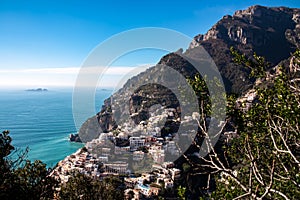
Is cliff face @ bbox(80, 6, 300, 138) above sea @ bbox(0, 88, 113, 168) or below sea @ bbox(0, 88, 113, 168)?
above

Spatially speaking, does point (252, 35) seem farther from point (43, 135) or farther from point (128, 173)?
point (128, 173)

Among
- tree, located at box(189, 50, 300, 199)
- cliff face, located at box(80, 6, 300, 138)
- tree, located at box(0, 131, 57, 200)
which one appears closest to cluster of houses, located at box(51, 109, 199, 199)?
cliff face, located at box(80, 6, 300, 138)

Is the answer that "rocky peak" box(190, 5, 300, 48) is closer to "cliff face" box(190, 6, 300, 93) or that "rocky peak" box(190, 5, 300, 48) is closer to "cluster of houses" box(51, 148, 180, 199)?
"cliff face" box(190, 6, 300, 93)

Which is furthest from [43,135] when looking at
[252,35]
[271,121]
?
[252,35]

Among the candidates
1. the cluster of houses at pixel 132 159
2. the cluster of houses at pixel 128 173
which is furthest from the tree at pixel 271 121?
the cluster of houses at pixel 132 159

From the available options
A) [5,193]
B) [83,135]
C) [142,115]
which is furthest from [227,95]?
[83,135]

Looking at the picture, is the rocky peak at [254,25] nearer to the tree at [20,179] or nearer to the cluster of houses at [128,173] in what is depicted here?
the cluster of houses at [128,173]

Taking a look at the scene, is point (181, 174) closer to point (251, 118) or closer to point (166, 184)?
Answer: point (166, 184)

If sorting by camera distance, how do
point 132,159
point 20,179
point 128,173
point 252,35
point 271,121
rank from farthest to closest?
point 252,35 → point 132,159 → point 128,173 → point 20,179 → point 271,121

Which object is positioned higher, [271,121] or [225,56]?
[225,56]

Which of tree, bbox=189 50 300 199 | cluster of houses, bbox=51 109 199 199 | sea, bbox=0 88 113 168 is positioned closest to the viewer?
tree, bbox=189 50 300 199
